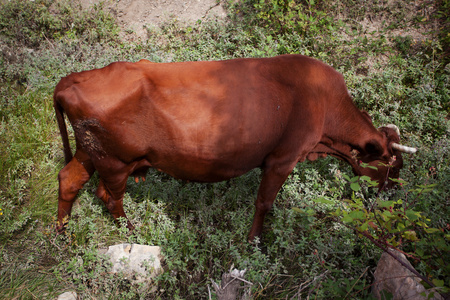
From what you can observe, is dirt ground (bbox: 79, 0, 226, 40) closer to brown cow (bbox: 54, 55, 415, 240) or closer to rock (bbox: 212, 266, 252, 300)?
brown cow (bbox: 54, 55, 415, 240)

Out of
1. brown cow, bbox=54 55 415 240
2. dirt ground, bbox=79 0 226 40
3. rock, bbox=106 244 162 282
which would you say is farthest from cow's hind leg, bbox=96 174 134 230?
dirt ground, bbox=79 0 226 40

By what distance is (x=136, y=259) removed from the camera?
140 inches

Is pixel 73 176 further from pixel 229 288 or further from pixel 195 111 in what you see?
pixel 229 288

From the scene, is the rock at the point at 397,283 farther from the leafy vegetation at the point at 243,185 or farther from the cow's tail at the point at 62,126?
the cow's tail at the point at 62,126

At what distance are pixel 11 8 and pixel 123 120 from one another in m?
5.50

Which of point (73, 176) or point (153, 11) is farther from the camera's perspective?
point (153, 11)

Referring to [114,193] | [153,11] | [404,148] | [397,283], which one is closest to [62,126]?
[114,193]

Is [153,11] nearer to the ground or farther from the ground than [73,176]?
farther from the ground

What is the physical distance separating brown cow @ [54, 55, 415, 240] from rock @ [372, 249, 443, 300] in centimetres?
130

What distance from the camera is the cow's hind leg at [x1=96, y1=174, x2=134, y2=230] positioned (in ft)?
11.9

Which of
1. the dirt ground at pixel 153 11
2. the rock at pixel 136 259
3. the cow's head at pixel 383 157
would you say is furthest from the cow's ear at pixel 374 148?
the dirt ground at pixel 153 11

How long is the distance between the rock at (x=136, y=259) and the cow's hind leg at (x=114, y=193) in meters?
0.46

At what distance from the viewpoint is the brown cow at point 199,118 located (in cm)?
323

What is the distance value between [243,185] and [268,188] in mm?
806
